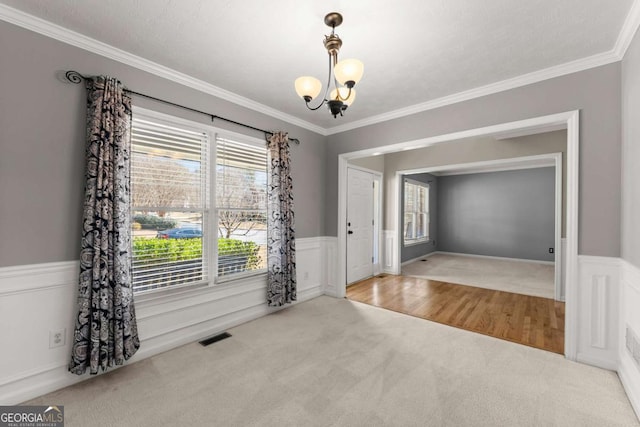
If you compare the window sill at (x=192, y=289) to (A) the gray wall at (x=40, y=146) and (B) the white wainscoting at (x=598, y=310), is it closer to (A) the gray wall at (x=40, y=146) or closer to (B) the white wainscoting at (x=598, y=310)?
(A) the gray wall at (x=40, y=146)

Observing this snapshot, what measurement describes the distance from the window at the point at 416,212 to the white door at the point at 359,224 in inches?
62.9

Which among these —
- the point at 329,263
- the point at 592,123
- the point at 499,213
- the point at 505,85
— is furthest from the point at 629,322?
the point at 499,213

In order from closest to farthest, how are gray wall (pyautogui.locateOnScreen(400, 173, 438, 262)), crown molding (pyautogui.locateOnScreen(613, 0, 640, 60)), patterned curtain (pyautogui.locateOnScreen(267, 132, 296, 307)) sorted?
crown molding (pyautogui.locateOnScreen(613, 0, 640, 60)) → patterned curtain (pyautogui.locateOnScreen(267, 132, 296, 307)) → gray wall (pyautogui.locateOnScreen(400, 173, 438, 262))

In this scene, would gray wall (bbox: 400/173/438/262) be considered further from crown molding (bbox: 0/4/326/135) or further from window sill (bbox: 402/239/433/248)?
crown molding (bbox: 0/4/326/135)

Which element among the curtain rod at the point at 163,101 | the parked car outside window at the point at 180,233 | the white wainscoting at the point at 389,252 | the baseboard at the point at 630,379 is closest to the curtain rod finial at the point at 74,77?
the curtain rod at the point at 163,101

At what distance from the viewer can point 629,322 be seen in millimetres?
2072

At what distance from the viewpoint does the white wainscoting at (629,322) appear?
6.22 ft

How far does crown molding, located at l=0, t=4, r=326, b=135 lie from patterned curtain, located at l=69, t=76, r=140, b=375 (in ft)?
0.93

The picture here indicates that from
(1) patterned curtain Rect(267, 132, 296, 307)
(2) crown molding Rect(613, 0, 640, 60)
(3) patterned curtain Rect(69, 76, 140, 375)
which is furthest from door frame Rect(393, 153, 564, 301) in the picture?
(3) patterned curtain Rect(69, 76, 140, 375)

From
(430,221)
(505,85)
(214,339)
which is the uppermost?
(505,85)

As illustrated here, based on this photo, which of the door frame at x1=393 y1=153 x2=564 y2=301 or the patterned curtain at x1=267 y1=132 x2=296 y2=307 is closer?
the patterned curtain at x1=267 y1=132 x2=296 y2=307

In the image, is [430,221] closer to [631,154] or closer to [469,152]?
[469,152]

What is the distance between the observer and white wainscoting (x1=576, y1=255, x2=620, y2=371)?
231 cm

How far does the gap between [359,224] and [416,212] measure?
278cm
